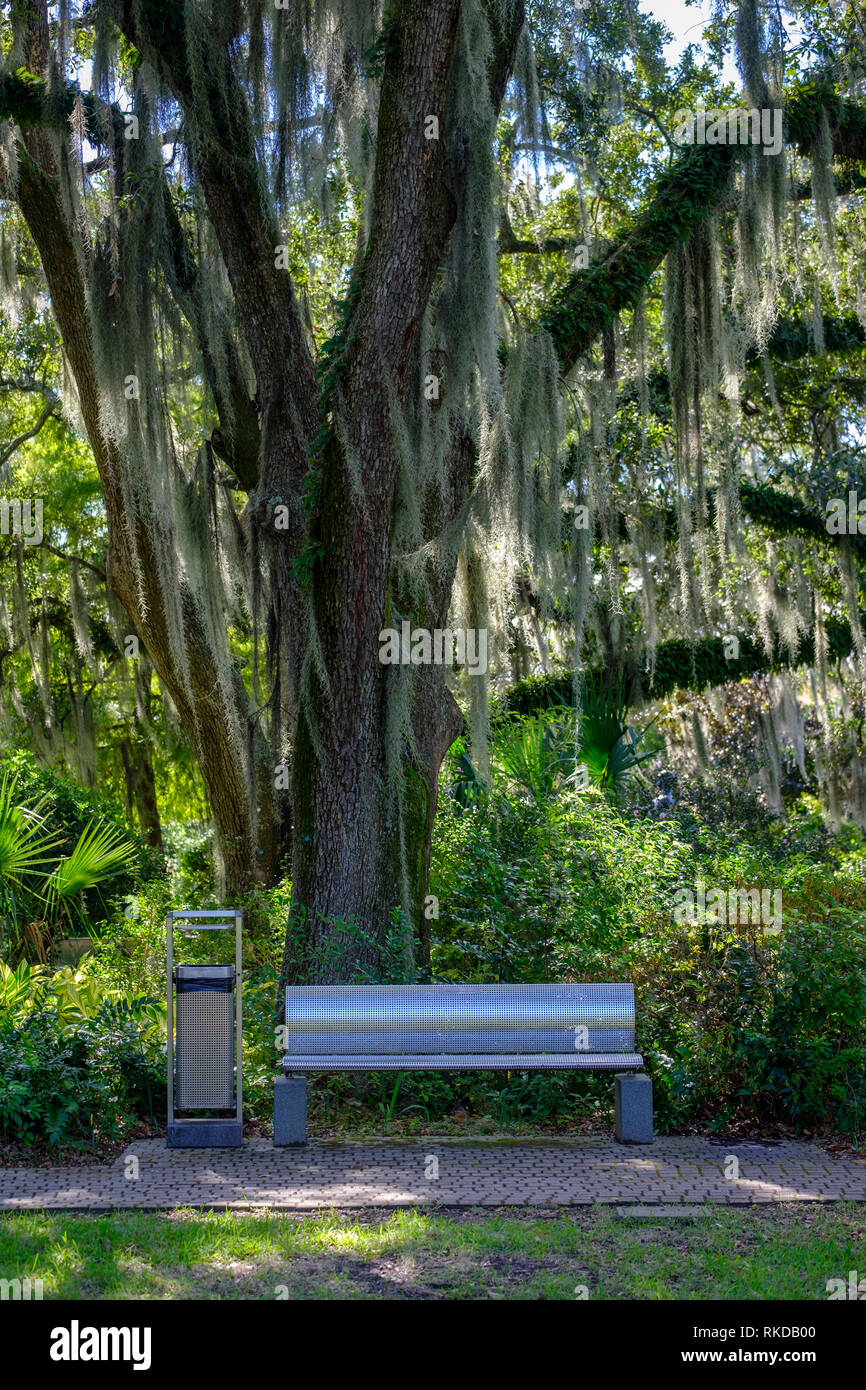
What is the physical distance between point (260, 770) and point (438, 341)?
378cm

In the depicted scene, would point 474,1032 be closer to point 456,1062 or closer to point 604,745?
point 456,1062

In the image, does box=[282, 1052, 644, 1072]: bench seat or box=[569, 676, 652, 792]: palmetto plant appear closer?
box=[282, 1052, 644, 1072]: bench seat

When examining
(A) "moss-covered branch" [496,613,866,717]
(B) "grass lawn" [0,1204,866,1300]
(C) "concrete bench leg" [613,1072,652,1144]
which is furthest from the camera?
(A) "moss-covered branch" [496,613,866,717]

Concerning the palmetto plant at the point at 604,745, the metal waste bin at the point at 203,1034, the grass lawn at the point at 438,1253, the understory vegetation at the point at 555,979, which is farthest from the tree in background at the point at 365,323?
the grass lawn at the point at 438,1253

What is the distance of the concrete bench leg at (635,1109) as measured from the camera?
565cm

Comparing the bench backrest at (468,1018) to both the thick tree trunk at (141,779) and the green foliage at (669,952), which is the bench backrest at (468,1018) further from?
the thick tree trunk at (141,779)

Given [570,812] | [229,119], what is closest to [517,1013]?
[570,812]

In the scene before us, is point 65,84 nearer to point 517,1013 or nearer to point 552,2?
point 552,2

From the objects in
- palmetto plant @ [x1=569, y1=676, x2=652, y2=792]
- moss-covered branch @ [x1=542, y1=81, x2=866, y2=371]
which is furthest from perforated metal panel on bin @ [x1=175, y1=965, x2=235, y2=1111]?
palmetto plant @ [x1=569, y1=676, x2=652, y2=792]

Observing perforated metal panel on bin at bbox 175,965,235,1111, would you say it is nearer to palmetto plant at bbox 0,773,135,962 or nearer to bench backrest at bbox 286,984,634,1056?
bench backrest at bbox 286,984,634,1056

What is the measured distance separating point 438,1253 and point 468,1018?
5.76 ft

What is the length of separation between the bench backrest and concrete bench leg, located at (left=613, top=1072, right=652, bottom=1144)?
0.19 metres

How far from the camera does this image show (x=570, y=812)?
7.81 meters

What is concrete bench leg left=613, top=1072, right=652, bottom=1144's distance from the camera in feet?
18.5
